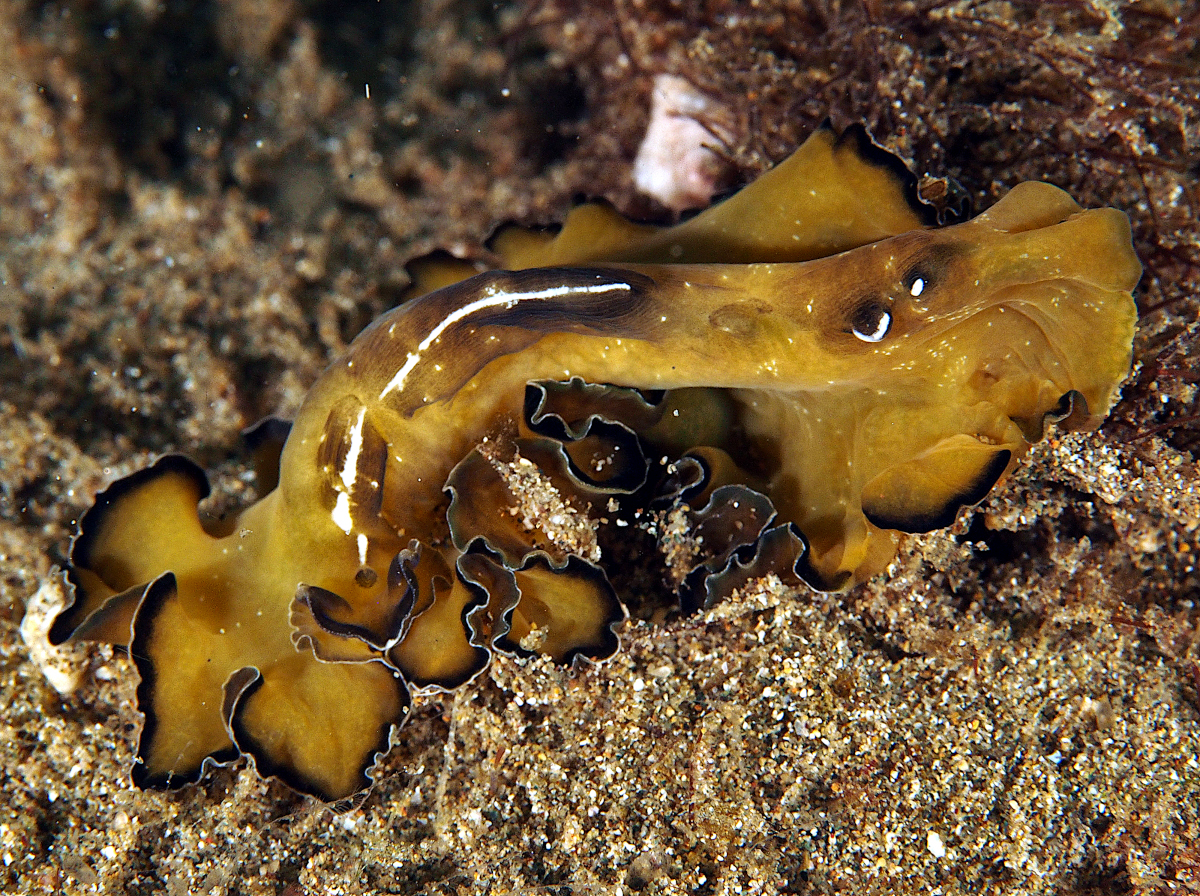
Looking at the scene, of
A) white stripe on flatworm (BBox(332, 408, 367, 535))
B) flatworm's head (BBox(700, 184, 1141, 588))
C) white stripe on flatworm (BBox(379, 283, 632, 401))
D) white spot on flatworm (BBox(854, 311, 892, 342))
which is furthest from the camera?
white stripe on flatworm (BBox(332, 408, 367, 535))

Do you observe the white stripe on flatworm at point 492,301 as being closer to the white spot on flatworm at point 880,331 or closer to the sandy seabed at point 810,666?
the white spot on flatworm at point 880,331

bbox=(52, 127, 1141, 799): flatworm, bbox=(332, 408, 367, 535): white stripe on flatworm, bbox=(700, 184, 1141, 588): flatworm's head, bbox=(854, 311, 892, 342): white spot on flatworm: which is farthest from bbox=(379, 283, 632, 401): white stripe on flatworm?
bbox=(854, 311, 892, 342): white spot on flatworm

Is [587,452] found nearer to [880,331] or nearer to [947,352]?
[880,331]

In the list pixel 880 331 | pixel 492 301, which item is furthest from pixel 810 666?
pixel 492 301

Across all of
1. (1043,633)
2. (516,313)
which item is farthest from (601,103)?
(1043,633)

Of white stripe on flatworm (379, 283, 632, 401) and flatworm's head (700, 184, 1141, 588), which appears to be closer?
flatworm's head (700, 184, 1141, 588)

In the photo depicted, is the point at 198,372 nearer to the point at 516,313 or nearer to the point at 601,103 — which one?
the point at 516,313

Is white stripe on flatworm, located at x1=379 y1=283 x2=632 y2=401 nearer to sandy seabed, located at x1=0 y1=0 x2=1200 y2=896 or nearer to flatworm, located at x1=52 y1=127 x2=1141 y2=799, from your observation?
flatworm, located at x1=52 y1=127 x2=1141 y2=799

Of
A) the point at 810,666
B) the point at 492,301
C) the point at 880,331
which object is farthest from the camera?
the point at 810,666
